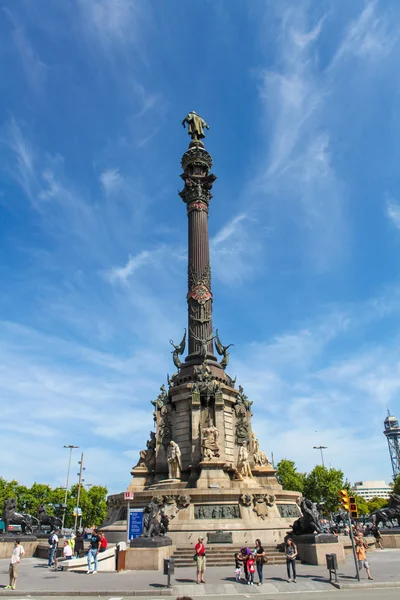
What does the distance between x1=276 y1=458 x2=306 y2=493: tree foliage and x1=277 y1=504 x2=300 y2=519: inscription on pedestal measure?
48784 millimetres

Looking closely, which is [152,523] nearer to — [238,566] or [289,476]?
[238,566]

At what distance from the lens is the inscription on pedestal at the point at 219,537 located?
24.1 m

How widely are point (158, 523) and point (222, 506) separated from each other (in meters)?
6.04

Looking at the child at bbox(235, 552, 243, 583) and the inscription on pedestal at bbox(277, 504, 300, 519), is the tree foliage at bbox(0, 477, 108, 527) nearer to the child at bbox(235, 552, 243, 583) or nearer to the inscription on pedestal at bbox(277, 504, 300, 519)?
the inscription on pedestal at bbox(277, 504, 300, 519)

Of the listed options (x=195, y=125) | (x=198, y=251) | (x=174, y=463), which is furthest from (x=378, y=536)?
(x=195, y=125)

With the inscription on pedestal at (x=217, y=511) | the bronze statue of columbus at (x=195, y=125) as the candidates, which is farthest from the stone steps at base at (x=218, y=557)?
the bronze statue of columbus at (x=195, y=125)

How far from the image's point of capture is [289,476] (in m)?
77.6

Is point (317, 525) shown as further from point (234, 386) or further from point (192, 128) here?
point (192, 128)

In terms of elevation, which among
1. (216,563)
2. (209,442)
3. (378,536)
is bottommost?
(216,563)

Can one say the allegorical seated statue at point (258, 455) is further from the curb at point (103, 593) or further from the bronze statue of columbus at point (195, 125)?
the bronze statue of columbus at point (195, 125)

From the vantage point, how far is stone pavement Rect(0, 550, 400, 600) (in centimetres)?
1492

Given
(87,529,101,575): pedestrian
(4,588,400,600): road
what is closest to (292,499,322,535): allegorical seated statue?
(4,588,400,600): road

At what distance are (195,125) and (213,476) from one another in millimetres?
35192

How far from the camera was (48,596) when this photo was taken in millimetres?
14617
